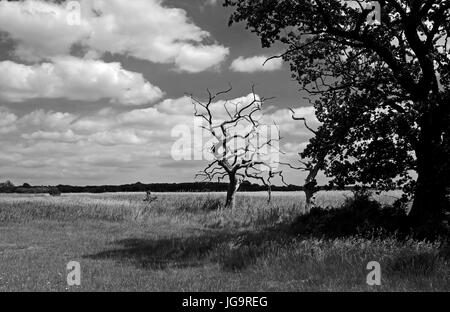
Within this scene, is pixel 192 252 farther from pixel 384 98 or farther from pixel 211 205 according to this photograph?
pixel 211 205

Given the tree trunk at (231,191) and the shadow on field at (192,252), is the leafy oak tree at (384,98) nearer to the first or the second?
the shadow on field at (192,252)

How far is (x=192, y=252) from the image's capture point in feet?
56.4

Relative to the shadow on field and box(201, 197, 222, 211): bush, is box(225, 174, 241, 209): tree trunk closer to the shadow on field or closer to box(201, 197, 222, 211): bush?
box(201, 197, 222, 211): bush

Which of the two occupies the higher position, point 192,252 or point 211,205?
point 211,205

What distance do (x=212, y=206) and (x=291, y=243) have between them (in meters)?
23.3

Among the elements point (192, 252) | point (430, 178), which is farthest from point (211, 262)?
point (430, 178)

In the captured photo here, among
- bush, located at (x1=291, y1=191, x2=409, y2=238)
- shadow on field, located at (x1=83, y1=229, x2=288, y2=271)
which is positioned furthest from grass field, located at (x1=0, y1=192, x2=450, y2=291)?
bush, located at (x1=291, y1=191, x2=409, y2=238)

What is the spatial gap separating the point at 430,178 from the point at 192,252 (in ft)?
29.6

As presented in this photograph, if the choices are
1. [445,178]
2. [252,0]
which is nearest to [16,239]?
[252,0]

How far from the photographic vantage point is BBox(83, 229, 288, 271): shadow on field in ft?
49.5

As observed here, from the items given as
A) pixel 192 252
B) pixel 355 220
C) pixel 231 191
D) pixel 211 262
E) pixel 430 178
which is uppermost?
pixel 430 178

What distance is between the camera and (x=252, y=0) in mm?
18734

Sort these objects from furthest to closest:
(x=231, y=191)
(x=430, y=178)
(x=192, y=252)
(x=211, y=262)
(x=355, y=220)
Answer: (x=231, y=191)
(x=355, y=220)
(x=430, y=178)
(x=192, y=252)
(x=211, y=262)
